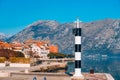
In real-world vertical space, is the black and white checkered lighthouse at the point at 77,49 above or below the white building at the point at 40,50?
below

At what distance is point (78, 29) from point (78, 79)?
388 cm

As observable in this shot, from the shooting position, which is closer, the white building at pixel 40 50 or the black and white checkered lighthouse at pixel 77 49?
the black and white checkered lighthouse at pixel 77 49

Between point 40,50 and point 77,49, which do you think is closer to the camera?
point 77,49

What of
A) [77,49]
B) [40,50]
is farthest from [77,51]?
[40,50]

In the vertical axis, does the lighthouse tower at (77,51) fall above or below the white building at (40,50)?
below

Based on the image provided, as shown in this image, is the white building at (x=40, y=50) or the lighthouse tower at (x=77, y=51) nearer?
the lighthouse tower at (x=77, y=51)

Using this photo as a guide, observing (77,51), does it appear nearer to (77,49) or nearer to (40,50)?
(77,49)

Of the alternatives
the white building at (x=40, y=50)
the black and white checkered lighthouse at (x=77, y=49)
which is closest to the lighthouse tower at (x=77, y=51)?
the black and white checkered lighthouse at (x=77, y=49)

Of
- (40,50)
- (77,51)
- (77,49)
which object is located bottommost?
(77,51)

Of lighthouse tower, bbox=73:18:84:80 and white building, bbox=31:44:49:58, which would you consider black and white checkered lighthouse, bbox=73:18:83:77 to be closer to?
lighthouse tower, bbox=73:18:84:80

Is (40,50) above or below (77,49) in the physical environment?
above

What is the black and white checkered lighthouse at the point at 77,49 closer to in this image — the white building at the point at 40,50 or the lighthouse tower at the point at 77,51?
the lighthouse tower at the point at 77,51

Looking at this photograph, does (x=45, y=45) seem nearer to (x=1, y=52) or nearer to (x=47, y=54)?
(x=47, y=54)

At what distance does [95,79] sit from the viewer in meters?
30.0
